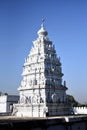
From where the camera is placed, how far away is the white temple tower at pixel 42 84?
164ft

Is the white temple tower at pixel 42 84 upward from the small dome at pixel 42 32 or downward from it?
downward

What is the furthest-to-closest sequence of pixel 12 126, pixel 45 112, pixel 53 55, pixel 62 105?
pixel 53 55
pixel 62 105
pixel 45 112
pixel 12 126

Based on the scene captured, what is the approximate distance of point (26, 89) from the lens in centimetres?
5372

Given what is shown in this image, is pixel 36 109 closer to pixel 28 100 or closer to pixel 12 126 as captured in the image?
pixel 28 100

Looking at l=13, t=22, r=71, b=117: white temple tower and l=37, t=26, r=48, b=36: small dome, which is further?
l=37, t=26, r=48, b=36: small dome

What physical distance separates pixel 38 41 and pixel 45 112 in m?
17.2

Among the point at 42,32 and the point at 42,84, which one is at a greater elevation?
the point at 42,32

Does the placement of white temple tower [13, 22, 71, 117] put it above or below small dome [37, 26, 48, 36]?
below

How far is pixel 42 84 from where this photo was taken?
168 ft

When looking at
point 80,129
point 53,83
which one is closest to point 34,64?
point 53,83

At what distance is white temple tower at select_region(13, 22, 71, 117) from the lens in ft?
164

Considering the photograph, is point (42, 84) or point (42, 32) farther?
point (42, 32)

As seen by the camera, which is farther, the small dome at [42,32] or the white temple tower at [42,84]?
the small dome at [42,32]

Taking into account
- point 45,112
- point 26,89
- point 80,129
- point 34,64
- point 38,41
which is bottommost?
point 80,129
